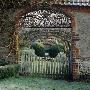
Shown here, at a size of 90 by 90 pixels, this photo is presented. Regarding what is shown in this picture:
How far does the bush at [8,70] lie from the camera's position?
13.6 meters

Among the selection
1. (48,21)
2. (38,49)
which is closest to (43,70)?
(48,21)

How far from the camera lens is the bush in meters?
13.6

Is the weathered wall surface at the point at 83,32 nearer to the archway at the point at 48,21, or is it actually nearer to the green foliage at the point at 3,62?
the archway at the point at 48,21

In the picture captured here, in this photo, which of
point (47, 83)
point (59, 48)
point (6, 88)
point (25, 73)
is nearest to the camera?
point (6, 88)

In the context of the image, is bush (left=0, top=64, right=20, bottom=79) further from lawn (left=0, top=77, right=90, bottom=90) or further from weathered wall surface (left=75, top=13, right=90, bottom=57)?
weathered wall surface (left=75, top=13, right=90, bottom=57)

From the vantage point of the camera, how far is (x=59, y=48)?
31.6m

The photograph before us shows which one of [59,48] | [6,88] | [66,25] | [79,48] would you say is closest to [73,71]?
[79,48]

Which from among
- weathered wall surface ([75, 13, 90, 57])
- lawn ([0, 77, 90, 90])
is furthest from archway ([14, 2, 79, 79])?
lawn ([0, 77, 90, 90])

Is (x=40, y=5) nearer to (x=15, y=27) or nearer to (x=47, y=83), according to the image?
(x=15, y=27)

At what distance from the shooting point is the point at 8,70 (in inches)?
548

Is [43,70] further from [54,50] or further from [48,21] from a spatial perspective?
[54,50]

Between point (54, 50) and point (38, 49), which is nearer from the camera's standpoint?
point (38, 49)

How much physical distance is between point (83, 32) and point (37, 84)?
345 cm

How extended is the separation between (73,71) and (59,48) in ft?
54.5
